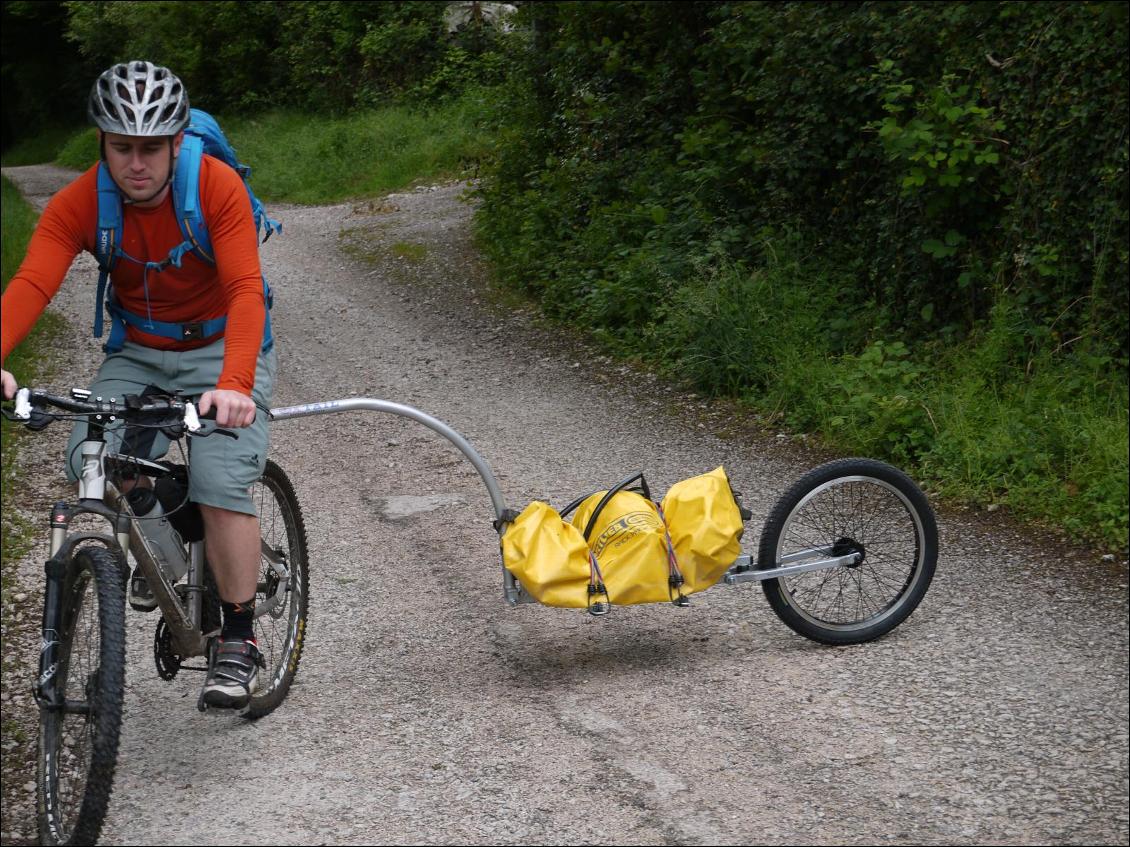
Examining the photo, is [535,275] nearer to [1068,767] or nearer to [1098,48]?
[1098,48]

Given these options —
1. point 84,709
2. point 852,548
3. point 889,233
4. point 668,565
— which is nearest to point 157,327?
point 84,709

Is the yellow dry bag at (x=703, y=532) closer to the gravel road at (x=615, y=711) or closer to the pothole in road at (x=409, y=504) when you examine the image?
the gravel road at (x=615, y=711)

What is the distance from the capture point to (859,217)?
8828 mm

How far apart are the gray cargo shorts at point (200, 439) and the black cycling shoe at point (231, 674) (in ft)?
1.48

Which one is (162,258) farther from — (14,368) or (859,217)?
(14,368)

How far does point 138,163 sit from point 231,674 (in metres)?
1.55

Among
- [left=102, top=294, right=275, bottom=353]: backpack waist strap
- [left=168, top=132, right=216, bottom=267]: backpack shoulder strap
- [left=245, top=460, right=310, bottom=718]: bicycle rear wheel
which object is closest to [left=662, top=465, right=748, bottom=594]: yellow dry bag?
[left=245, top=460, right=310, bottom=718]: bicycle rear wheel

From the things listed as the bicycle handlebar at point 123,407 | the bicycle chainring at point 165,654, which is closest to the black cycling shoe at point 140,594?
the bicycle chainring at point 165,654

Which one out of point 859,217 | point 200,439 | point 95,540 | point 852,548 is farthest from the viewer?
point 859,217

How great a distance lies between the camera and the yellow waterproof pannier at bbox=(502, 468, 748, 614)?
4273mm

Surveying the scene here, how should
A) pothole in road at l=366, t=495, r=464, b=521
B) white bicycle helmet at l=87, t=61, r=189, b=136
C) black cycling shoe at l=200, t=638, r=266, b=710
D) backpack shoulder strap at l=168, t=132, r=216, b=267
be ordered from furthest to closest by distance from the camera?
pothole in road at l=366, t=495, r=464, b=521 → black cycling shoe at l=200, t=638, r=266, b=710 → backpack shoulder strap at l=168, t=132, r=216, b=267 → white bicycle helmet at l=87, t=61, r=189, b=136

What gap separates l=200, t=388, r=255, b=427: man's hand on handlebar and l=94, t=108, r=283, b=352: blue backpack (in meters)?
0.54

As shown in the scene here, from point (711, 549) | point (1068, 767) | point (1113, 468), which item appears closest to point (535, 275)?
point (1113, 468)

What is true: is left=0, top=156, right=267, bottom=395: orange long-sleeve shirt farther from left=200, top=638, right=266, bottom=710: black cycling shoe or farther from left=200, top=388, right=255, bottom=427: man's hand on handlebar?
left=200, top=638, right=266, bottom=710: black cycling shoe
